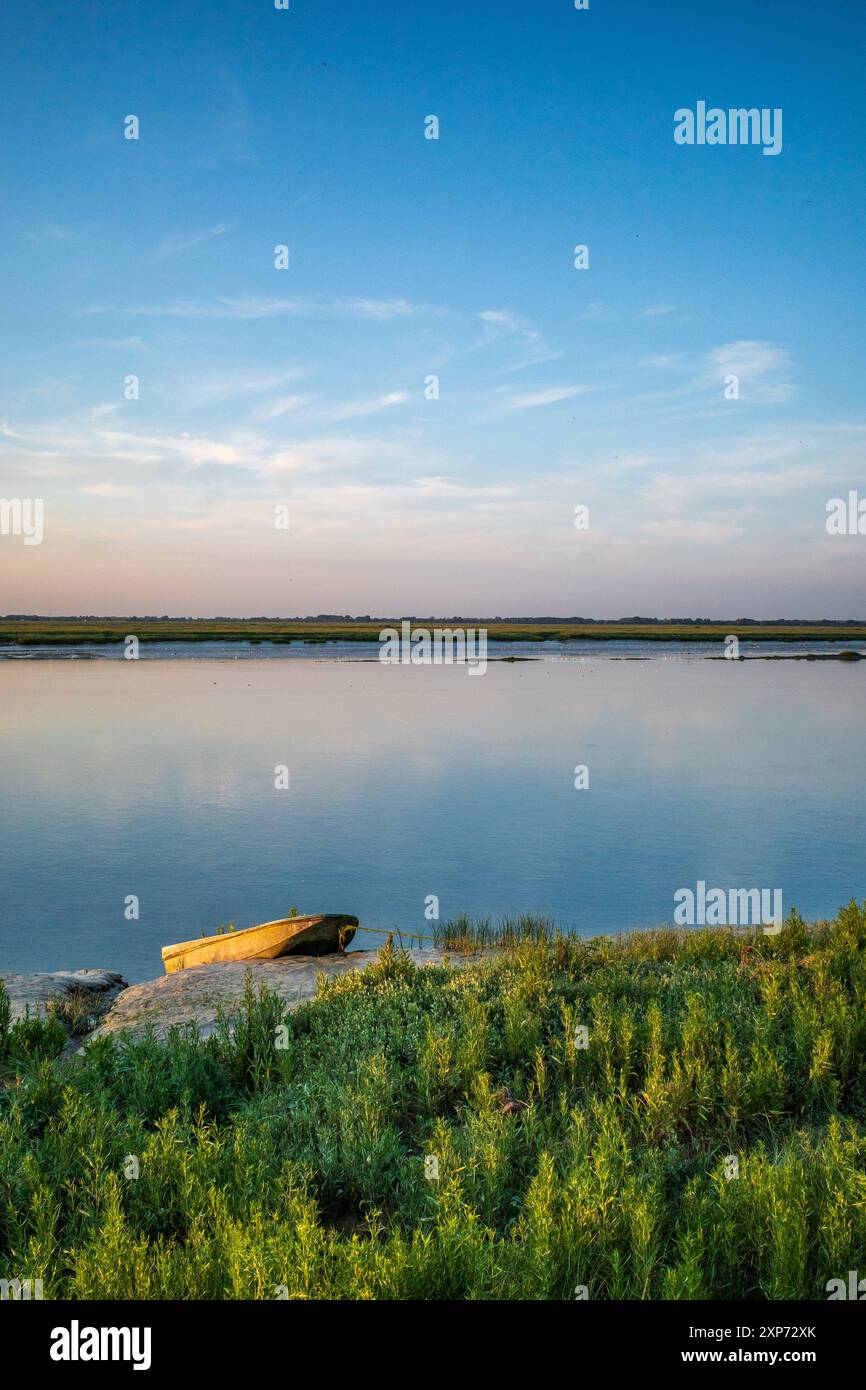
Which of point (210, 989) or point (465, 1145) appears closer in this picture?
point (465, 1145)

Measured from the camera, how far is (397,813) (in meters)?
24.6

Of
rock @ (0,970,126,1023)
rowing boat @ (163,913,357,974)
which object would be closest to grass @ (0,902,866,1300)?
rock @ (0,970,126,1023)

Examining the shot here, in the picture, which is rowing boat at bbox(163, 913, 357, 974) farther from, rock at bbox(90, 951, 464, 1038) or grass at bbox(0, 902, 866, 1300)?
grass at bbox(0, 902, 866, 1300)

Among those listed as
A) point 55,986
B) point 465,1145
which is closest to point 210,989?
point 55,986

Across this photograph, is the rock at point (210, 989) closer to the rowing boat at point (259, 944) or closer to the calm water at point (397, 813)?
the rowing boat at point (259, 944)

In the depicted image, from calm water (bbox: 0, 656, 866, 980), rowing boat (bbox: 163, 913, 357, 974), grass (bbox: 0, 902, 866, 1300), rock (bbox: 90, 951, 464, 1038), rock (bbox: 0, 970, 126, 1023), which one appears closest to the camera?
grass (bbox: 0, 902, 866, 1300)

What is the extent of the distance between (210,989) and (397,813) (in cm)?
1306

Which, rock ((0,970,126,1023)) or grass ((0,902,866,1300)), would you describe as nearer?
grass ((0,902,866,1300))

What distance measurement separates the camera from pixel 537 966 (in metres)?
10.1

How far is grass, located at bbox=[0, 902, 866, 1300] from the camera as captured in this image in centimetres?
475

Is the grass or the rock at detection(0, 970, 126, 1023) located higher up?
the grass

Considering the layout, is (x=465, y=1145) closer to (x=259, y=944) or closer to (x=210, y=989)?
(x=210, y=989)

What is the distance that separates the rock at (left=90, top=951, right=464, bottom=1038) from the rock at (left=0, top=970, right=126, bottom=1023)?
0.82 m
